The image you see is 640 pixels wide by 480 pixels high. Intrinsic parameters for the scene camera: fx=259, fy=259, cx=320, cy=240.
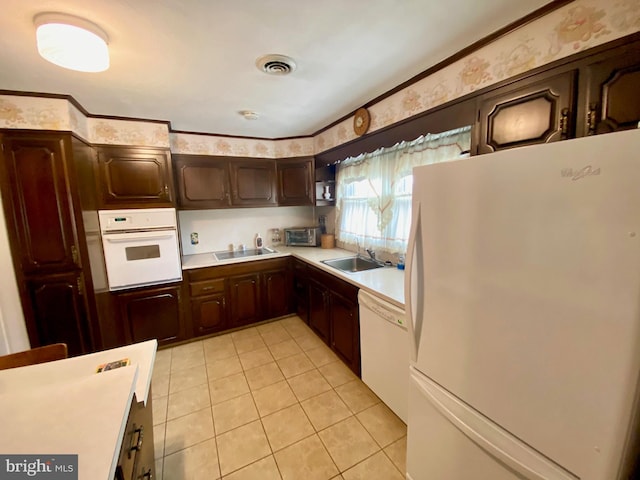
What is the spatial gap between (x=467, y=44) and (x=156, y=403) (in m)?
3.20

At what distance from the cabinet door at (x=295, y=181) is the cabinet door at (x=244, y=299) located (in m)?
1.07

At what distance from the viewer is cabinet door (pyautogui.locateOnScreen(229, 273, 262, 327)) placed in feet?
9.88

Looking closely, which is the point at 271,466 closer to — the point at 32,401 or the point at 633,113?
the point at 32,401

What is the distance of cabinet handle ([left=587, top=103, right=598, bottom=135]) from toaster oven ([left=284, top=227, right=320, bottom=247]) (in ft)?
9.11

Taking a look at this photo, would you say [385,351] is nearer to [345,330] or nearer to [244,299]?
[345,330]

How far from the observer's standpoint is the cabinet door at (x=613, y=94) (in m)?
0.95

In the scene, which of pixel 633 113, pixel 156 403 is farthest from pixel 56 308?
pixel 633 113

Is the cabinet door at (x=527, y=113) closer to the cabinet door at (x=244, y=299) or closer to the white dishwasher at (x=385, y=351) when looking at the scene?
the white dishwasher at (x=385, y=351)

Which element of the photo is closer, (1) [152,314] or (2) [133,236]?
(2) [133,236]

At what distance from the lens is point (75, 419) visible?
0.65 meters

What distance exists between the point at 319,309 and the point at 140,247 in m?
1.87

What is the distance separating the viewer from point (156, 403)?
2.02 m
